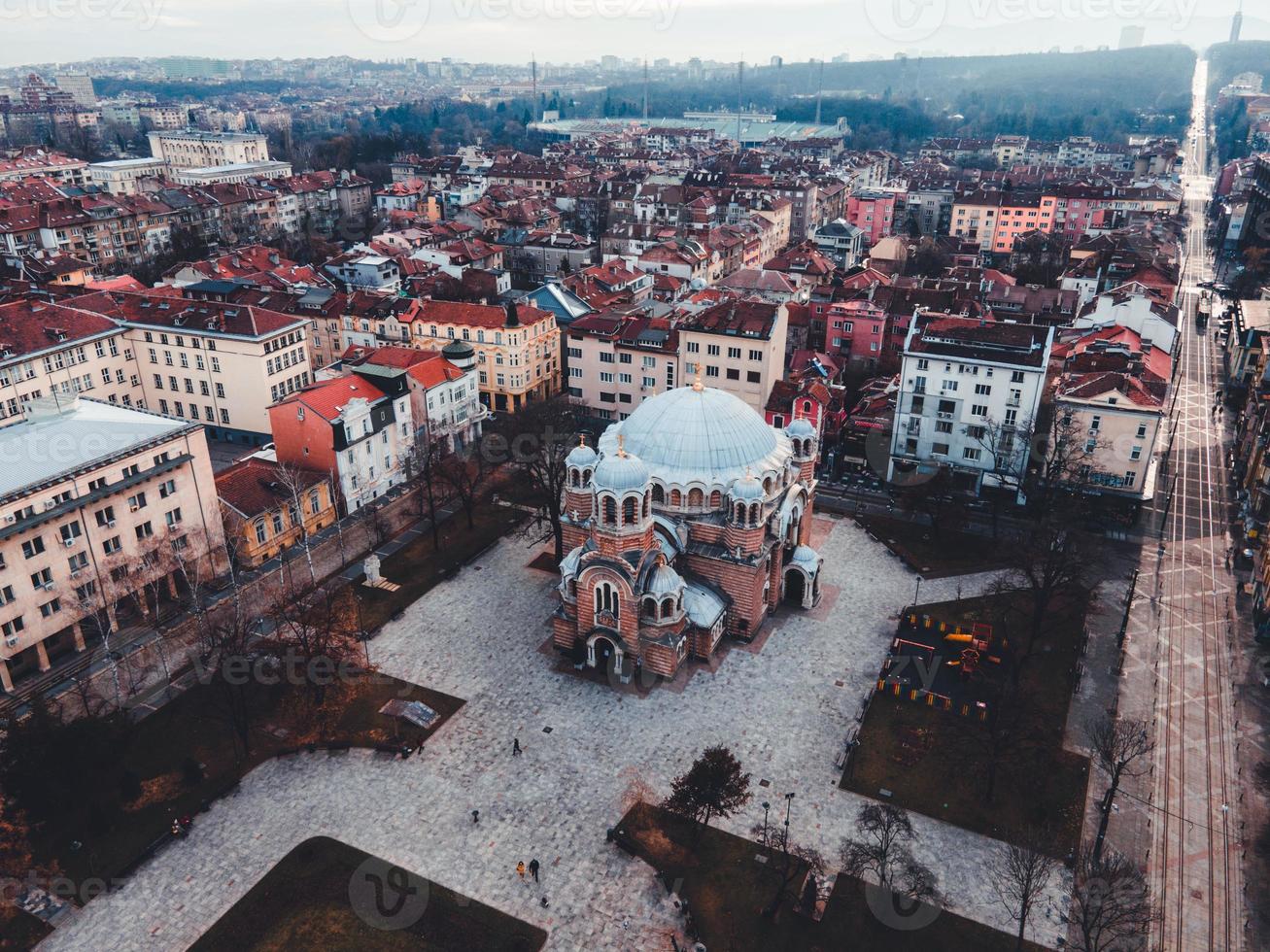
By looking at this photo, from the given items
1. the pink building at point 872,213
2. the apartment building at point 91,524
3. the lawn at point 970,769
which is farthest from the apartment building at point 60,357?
the pink building at point 872,213

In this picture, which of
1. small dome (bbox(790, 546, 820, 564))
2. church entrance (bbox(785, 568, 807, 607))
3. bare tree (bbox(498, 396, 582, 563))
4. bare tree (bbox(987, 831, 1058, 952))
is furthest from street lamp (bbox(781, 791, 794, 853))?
bare tree (bbox(498, 396, 582, 563))

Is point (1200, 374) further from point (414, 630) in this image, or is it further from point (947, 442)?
point (414, 630)

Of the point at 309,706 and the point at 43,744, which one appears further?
the point at 309,706

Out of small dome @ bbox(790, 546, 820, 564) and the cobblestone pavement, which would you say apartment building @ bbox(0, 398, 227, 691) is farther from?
small dome @ bbox(790, 546, 820, 564)

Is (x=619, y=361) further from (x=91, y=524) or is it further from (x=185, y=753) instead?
(x=185, y=753)

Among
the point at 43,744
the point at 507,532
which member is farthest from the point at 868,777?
the point at 43,744

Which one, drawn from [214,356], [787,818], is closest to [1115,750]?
[787,818]

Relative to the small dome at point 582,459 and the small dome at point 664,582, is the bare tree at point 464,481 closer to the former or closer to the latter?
the small dome at point 582,459
